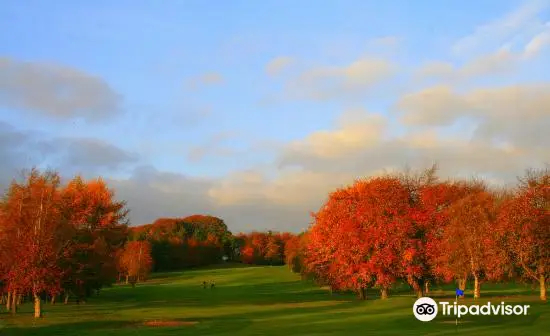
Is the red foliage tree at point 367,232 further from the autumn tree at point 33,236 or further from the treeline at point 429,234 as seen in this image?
the autumn tree at point 33,236

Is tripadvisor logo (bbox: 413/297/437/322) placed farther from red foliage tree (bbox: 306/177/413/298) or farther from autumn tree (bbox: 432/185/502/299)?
red foliage tree (bbox: 306/177/413/298)

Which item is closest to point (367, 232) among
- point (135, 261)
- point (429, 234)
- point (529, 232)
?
point (429, 234)

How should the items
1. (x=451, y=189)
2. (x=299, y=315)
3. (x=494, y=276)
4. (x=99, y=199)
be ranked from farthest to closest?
(x=99, y=199) → (x=451, y=189) → (x=494, y=276) → (x=299, y=315)

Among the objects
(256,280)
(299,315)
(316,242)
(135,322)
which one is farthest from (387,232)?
(256,280)

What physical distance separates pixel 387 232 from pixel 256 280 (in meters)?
77.0

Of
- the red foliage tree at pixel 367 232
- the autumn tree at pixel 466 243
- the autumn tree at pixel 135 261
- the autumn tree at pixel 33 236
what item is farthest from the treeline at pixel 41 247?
the autumn tree at pixel 135 261

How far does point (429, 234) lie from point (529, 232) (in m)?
13.3

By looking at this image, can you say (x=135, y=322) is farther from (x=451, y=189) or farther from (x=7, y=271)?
(x=451, y=189)

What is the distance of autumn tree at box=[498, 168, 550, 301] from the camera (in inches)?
2130

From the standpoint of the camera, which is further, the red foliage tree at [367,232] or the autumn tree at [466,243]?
the red foliage tree at [367,232]

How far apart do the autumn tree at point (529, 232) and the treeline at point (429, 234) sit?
0.09m

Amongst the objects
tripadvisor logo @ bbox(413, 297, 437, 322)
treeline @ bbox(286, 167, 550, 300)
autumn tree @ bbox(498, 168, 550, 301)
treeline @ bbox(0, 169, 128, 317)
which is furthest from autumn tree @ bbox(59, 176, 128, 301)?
autumn tree @ bbox(498, 168, 550, 301)

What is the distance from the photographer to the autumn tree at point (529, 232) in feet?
177

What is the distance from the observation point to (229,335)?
112 feet
